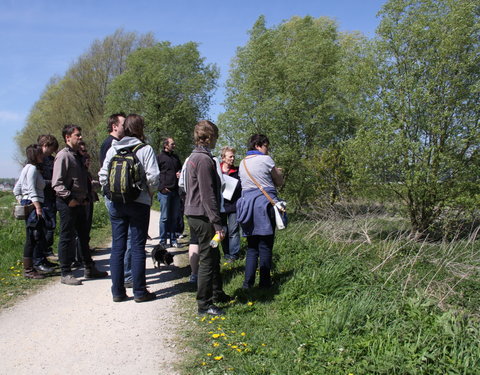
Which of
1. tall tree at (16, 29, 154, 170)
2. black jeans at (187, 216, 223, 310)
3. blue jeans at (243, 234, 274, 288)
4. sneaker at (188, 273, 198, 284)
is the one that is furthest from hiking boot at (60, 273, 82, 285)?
tall tree at (16, 29, 154, 170)

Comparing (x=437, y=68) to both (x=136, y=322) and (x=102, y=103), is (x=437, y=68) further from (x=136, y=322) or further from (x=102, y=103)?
(x=102, y=103)

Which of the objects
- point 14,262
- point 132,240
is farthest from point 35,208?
point 132,240

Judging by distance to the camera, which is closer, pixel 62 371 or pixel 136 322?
pixel 62 371

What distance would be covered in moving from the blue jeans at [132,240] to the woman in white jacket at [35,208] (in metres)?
1.72

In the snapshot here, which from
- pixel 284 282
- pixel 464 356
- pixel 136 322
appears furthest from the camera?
pixel 284 282

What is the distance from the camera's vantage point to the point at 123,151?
14.3ft

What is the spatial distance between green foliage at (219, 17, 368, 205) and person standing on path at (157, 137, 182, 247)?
21.3ft

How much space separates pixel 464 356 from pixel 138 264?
330cm

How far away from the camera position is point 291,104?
1388 centimetres

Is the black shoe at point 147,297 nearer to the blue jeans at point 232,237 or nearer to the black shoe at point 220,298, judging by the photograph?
the black shoe at point 220,298

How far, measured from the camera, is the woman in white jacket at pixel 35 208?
5449mm

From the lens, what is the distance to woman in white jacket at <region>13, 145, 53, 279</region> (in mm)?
5449

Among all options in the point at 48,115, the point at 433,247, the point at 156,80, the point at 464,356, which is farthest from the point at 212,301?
the point at 48,115

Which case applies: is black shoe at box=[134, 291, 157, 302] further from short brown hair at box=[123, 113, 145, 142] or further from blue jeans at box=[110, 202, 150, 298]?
short brown hair at box=[123, 113, 145, 142]
